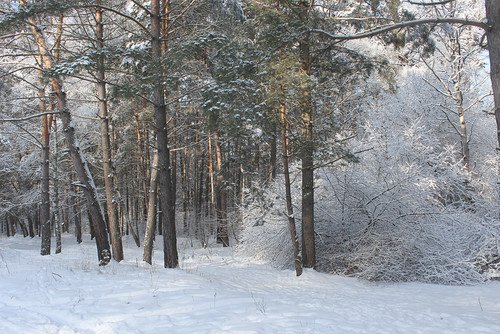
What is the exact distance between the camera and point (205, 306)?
591 centimetres

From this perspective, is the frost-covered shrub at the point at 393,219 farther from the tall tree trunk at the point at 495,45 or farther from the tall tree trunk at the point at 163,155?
the tall tree trunk at the point at 495,45

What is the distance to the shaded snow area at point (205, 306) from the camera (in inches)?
203

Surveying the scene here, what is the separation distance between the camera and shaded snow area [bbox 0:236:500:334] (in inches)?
203

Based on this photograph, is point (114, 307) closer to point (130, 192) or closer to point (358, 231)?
point (358, 231)

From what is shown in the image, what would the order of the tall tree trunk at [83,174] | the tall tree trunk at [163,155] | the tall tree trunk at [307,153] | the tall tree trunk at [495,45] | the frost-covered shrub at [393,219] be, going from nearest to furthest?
the tall tree trunk at [495,45], the tall tree trunk at [163,155], the tall tree trunk at [307,153], the tall tree trunk at [83,174], the frost-covered shrub at [393,219]

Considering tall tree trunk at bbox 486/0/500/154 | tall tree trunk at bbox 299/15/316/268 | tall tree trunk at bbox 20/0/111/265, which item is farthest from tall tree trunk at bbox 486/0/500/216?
tall tree trunk at bbox 20/0/111/265

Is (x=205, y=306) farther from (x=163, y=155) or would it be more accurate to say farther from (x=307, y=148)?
(x=307, y=148)

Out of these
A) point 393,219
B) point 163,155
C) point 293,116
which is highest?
point 293,116

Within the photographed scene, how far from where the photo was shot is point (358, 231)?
1147cm

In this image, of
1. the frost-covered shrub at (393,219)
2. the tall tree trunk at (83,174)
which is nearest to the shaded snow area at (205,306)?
the frost-covered shrub at (393,219)

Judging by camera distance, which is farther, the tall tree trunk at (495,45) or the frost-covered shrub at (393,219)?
the frost-covered shrub at (393,219)

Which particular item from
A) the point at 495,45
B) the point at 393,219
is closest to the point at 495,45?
the point at 495,45

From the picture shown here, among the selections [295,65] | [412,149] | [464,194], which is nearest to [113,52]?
[295,65]

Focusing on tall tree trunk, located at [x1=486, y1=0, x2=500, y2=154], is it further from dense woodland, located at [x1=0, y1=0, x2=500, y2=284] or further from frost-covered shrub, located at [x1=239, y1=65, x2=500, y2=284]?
frost-covered shrub, located at [x1=239, y1=65, x2=500, y2=284]
